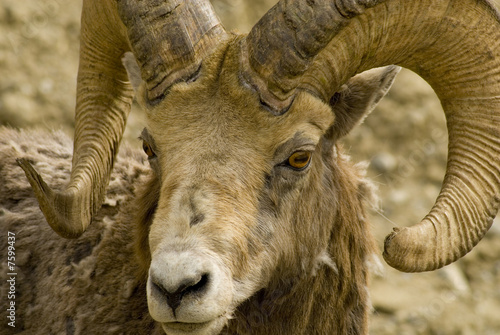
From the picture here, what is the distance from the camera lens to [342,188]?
551 centimetres

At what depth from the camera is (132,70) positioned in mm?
5582

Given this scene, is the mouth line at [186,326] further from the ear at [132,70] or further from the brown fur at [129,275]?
the ear at [132,70]

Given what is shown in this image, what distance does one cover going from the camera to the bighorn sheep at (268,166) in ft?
14.5

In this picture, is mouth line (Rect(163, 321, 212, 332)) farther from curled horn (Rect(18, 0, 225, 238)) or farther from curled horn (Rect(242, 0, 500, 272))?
curled horn (Rect(18, 0, 225, 238))

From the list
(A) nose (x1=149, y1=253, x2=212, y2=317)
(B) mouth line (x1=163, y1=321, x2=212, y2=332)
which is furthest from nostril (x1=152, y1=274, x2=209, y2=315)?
(B) mouth line (x1=163, y1=321, x2=212, y2=332)

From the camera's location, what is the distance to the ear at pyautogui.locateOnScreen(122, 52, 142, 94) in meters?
5.56

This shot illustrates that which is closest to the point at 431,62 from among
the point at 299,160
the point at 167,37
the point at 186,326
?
the point at 299,160

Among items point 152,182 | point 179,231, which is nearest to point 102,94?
point 152,182

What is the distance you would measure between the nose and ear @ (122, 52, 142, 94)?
1.93m

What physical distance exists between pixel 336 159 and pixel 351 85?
23.8 inches

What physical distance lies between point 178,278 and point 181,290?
96 millimetres

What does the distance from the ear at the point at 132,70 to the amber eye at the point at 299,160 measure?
4.96 ft

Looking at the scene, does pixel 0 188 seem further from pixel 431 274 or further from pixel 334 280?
pixel 431 274

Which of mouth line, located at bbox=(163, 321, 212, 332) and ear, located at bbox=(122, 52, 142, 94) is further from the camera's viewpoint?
ear, located at bbox=(122, 52, 142, 94)
